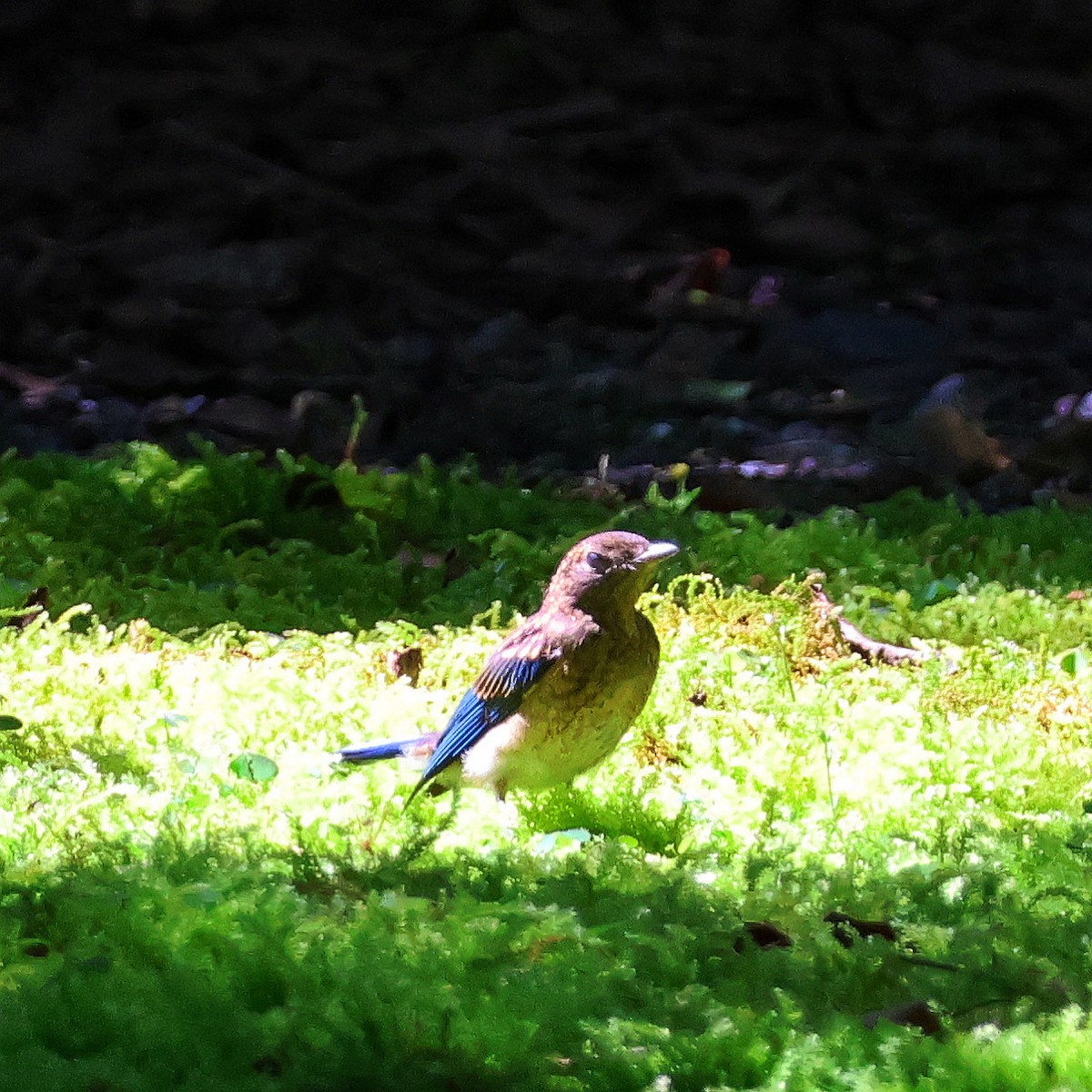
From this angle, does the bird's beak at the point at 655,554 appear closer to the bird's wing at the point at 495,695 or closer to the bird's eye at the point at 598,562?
the bird's eye at the point at 598,562

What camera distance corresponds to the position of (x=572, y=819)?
11.8 ft

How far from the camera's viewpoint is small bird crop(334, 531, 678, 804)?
353 cm

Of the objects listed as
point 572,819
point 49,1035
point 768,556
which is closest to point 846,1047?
→ point 49,1035

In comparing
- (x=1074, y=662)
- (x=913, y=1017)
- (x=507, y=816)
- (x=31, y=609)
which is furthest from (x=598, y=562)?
(x=31, y=609)

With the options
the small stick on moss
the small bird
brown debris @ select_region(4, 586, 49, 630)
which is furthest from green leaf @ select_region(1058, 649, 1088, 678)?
brown debris @ select_region(4, 586, 49, 630)

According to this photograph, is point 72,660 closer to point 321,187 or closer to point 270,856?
Answer: point 270,856

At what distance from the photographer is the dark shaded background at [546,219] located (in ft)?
31.0

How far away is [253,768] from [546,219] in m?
8.28

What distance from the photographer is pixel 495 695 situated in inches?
142

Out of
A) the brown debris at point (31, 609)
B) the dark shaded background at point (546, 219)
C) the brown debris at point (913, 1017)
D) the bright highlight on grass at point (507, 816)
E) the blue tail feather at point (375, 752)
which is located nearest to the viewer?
the bright highlight on grass at point (507, 816)

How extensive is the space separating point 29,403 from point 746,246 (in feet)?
16.4

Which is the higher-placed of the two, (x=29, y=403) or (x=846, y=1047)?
(x=846, y=1047)

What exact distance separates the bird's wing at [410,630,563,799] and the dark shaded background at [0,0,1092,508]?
5.00 meters

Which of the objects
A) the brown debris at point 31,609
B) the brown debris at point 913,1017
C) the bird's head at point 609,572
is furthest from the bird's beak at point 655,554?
the brown debris at point 31,609
